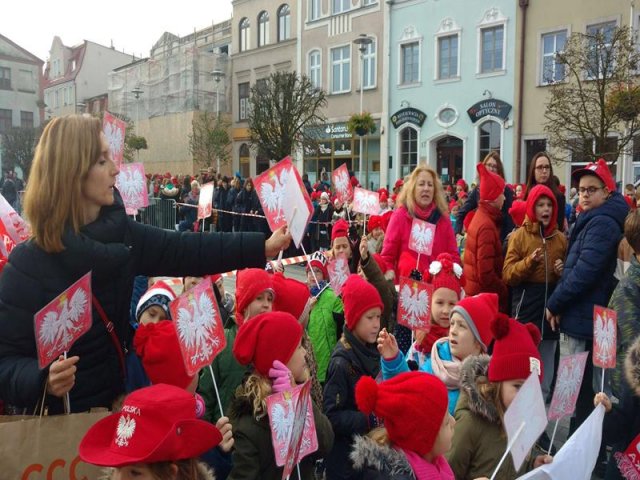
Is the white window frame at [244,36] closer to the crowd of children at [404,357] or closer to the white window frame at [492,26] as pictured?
the white window frame at [492,26]

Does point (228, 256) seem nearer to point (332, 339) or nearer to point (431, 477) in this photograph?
point (431, 477)

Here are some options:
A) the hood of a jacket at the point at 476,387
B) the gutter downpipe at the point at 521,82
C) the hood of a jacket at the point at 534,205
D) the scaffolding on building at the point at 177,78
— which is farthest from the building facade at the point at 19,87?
the hood of a jacket at the point at 476,387

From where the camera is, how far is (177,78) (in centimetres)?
3894

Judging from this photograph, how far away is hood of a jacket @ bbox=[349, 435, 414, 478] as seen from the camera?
226cm

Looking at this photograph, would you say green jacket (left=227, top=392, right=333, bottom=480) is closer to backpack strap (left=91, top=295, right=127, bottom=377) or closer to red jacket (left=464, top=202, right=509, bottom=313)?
backpack strap (left=91, top=295, right=127, bottom=377)

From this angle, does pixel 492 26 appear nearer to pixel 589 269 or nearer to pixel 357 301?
pixel 589 269

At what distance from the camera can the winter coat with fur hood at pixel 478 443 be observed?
102 inches

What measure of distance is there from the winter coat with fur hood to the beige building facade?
17.8 metres

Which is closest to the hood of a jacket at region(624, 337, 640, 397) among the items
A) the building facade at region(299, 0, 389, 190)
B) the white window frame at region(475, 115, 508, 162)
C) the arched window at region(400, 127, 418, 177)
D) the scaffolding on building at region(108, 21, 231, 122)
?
the white window frame at region(475, 115, 508, 162)

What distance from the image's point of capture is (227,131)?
36.3 m

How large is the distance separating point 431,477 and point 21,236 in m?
2.37

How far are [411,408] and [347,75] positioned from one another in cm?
2692

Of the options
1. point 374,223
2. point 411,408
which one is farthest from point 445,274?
point 374,223

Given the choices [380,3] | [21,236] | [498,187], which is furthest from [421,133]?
[21,236]
